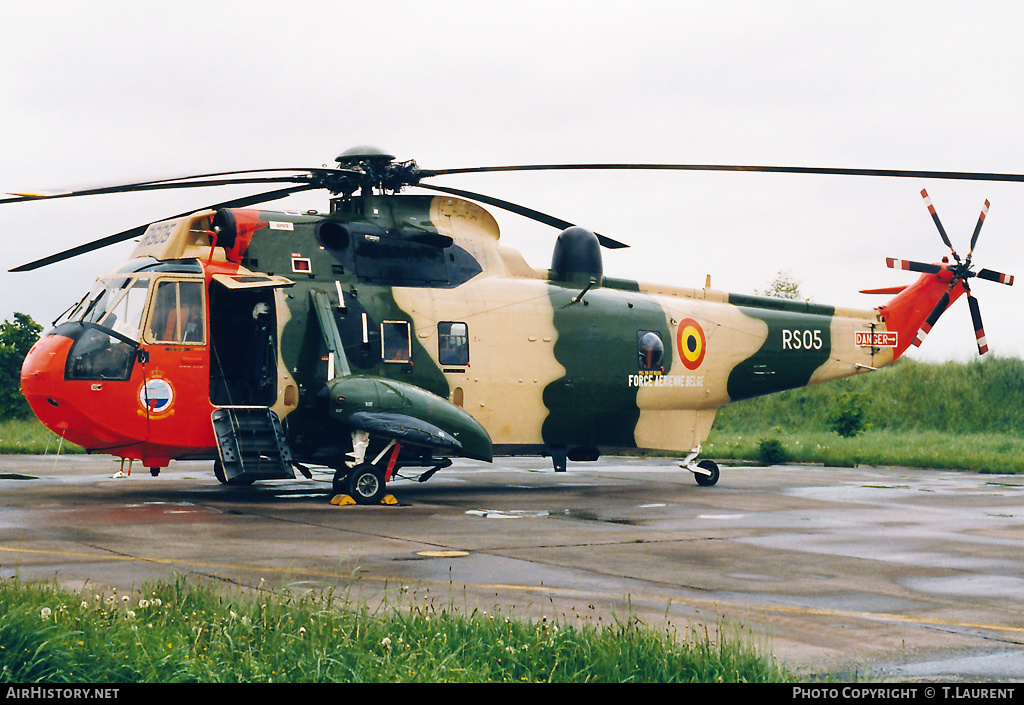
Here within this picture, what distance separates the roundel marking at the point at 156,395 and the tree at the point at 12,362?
1954 centimetres

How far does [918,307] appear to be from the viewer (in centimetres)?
1997

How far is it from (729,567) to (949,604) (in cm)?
208

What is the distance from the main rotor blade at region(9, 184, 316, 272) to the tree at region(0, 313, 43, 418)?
58.0ft

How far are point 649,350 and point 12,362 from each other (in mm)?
21786

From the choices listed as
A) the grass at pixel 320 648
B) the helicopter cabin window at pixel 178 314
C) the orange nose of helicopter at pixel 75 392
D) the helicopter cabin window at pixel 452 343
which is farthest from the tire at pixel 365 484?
the grass at pixel 320 648

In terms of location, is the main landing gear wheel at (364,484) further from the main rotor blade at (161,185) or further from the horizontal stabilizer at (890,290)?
the horizontal stabilizer at (890,290)

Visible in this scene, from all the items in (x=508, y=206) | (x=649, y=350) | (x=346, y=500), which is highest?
(x=508, y=206)

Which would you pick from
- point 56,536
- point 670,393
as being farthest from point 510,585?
point 670,393

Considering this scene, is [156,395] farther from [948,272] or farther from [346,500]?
[948,272]

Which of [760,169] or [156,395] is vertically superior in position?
[760,169]

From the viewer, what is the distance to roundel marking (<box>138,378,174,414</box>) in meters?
13.7

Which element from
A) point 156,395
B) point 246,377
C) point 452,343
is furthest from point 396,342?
point 156,395

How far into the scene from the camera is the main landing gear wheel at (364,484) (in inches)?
564

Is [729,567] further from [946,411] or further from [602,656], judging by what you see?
[946,411]
